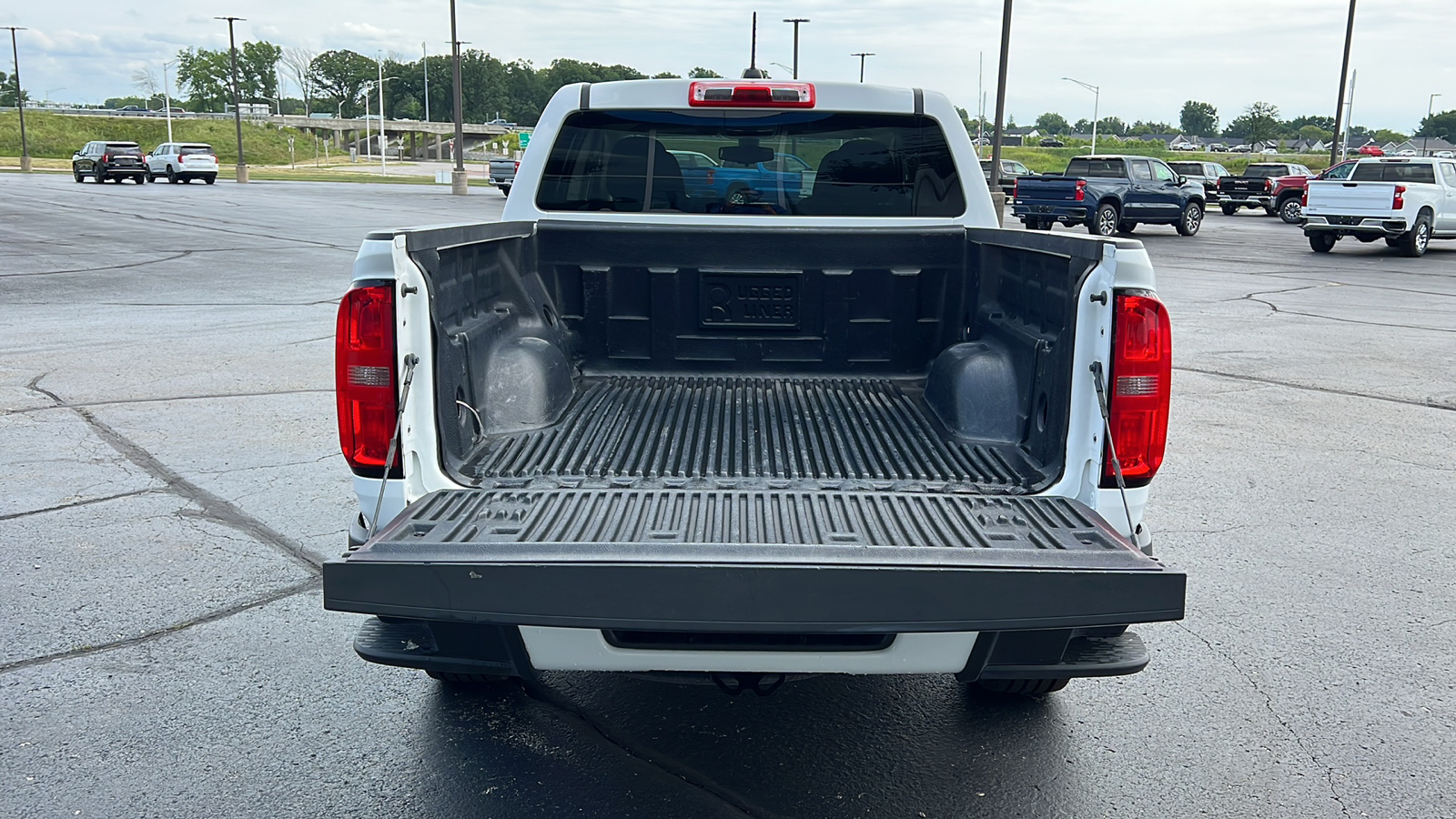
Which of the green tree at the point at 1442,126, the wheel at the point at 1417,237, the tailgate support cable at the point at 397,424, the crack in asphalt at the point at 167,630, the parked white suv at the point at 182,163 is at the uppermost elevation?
the green tree at the point at 1442,126

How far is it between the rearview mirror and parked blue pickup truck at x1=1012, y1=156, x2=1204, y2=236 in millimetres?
22342

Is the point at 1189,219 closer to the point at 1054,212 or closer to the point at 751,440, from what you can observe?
the point at 1054,212

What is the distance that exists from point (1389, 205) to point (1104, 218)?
586 cm

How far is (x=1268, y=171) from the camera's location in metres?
38.5

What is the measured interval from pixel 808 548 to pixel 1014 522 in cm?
60

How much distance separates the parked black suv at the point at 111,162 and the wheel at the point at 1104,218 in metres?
40.9

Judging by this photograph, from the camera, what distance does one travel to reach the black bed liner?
348 centimetres

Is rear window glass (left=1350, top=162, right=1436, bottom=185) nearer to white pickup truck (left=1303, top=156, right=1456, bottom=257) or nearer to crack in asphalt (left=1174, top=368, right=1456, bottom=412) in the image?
white pickup truck (left=1303, top=156, right=1456, bottom=257)

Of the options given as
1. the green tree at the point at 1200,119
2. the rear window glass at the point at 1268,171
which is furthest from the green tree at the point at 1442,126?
the rear window glass at the point at 1268,171

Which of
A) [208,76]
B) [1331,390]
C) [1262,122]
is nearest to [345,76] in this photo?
[208,76]

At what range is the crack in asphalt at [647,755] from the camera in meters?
3.05

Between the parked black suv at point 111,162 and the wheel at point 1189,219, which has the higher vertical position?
the parked black suv at point 111,162

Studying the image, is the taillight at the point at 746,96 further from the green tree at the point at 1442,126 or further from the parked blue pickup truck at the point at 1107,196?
the green tree at the point at 1442,126

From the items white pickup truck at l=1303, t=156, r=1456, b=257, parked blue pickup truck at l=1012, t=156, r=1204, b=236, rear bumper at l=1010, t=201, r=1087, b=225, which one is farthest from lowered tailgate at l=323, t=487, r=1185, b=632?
parked blue pickup truck at l=1012, t=156, r=1204, b=236
